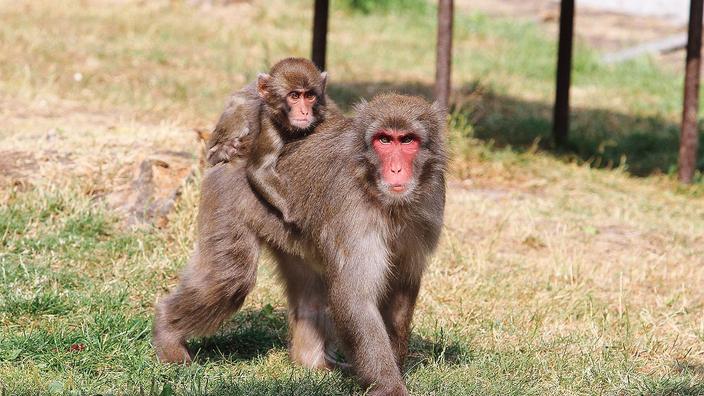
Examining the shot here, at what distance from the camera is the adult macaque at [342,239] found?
15.4 ft

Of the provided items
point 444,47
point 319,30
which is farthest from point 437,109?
point 319,30

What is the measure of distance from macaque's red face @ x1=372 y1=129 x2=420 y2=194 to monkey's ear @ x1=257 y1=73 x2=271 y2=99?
1.02 meters

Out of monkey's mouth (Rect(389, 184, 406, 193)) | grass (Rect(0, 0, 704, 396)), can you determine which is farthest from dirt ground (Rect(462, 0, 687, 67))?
monkey's mouth (Rect(389, 184, 406, 193))

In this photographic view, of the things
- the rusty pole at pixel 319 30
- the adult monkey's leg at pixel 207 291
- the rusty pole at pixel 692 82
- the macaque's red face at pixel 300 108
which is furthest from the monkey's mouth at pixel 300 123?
the rusty pole at pixel 692 82

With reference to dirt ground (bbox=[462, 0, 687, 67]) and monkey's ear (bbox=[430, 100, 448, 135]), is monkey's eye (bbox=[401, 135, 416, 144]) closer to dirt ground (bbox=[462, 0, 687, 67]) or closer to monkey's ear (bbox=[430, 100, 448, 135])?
monkey's ear (bbox=[430, 100, 448, 135])

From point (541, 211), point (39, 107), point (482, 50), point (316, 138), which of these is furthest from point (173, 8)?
point (316, 138)

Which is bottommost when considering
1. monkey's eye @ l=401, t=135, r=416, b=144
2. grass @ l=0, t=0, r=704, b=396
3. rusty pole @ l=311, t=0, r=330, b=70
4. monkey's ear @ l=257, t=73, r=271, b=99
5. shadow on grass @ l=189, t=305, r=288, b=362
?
shadow on grass @ l=189, t=305, r=288, b=362

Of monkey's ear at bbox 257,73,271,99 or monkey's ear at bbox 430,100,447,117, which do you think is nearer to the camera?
monkey's ear at bbox 430,100,447,117

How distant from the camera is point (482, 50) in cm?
1700

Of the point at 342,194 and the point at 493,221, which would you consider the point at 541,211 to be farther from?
the point at 342,194

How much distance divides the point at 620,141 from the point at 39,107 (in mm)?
6362

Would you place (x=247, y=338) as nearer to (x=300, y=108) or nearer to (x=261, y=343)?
(x=261, y=343)

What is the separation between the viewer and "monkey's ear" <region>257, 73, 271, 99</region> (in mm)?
5524

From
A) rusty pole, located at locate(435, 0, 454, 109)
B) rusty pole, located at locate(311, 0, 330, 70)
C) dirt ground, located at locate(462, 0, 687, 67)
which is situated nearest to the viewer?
rusty pole, located at locate(435, 0, 454, 109)
